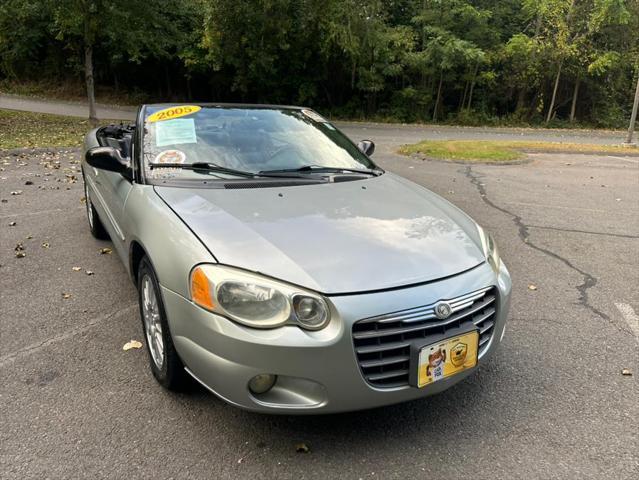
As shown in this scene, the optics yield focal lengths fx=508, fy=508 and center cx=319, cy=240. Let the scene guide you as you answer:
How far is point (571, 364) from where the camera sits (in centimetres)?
309

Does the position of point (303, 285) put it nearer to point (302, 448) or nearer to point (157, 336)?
point (302, 448)

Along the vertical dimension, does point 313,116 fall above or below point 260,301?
above

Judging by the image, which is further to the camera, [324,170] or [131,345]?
[324,170]

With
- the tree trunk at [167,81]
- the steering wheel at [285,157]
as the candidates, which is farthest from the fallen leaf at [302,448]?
the tree trunk at [167,81]

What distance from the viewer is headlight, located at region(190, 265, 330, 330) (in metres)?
2.09

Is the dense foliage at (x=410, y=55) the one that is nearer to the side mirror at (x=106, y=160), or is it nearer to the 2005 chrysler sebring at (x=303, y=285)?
the side mirror at (x=106, y=160)

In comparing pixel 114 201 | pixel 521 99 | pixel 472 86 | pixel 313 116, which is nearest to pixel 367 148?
pixel 313 116

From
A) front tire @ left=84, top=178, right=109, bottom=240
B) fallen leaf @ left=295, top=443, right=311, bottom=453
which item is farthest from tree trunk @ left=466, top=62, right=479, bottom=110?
fallen leaf @ left=295, top=443, right=311, bottom=453

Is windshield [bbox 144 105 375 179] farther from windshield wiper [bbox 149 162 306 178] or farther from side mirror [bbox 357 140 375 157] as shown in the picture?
side mirror [bbox 357 140 375 157]

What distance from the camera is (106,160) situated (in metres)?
3.38

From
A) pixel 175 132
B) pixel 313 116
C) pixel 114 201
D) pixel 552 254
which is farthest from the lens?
pixel 552 254

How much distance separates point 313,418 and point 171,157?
1.86m

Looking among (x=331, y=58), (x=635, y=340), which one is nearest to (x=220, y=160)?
Answer: (x=635, y=340)

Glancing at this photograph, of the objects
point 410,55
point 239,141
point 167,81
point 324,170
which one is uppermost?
point 410,55
